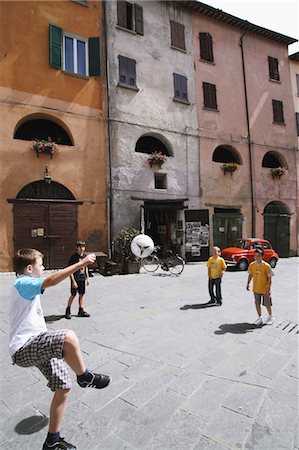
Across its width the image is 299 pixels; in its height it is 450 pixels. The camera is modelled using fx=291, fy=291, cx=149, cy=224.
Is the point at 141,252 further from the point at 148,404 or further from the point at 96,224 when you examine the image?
the point at 148,404

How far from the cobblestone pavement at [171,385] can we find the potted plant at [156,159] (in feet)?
32.2

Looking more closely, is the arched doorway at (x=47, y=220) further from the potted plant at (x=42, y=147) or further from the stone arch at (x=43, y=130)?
the stone arch at (x=43, y=130)

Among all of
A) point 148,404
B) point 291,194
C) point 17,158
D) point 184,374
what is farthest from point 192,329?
point 291,194

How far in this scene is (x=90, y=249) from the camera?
13445mm

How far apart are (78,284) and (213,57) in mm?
17337

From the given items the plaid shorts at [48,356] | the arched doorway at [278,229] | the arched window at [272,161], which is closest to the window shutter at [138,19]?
the arched window at [272,161]

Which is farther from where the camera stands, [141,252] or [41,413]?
[141,252]

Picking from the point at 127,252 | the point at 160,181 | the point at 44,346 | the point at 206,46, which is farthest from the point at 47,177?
the point at 206,46

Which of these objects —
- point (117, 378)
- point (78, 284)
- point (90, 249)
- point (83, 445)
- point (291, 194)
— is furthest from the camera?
point (291, 194)

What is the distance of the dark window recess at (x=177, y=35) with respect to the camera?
16766 mm

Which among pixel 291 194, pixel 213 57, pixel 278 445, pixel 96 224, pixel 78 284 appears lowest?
pixel 278 445

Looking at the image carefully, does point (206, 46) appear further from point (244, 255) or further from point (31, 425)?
point (31, 425)

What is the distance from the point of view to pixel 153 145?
53.6 ft

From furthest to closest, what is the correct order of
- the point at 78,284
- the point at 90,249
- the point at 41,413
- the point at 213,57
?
the point at 213,57 → the point at 90,249 → the point at 78,284 → the point at 41,413
